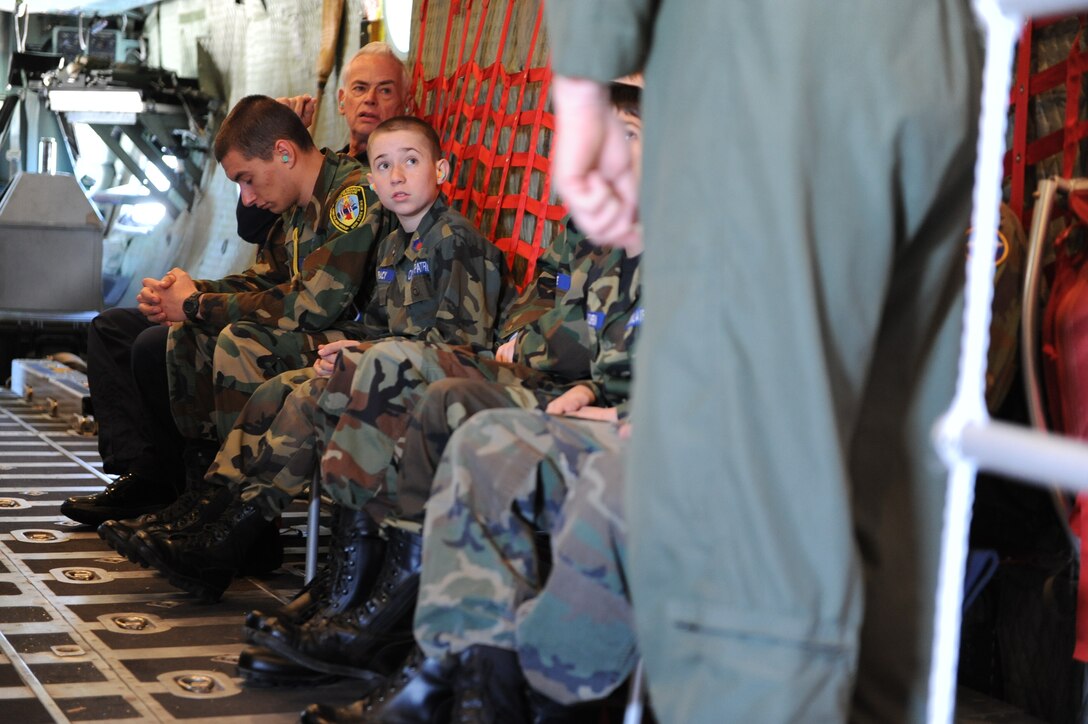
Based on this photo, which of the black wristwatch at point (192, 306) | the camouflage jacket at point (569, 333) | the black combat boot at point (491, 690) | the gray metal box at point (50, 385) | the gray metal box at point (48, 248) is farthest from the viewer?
the gray metal box at point (48, 248)

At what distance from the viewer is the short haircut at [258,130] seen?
3.48m

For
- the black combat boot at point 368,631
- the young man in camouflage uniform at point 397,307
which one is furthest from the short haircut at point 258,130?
the black combat boot at point 368,631

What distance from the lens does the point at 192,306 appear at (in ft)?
11.0

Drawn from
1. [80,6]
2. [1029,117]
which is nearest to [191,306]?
[1029,117]

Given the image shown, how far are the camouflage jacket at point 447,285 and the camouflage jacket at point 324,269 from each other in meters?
0.19

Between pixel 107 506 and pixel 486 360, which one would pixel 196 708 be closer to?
pixel 486 360

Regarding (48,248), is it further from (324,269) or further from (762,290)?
(762,290)

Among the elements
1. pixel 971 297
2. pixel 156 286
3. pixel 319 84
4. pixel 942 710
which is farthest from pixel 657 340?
pixel 319 84

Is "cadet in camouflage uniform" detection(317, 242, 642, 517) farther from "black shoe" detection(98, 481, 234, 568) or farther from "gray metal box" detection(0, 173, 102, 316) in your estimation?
"gray metal box" detection(0, 173, 102, 316)

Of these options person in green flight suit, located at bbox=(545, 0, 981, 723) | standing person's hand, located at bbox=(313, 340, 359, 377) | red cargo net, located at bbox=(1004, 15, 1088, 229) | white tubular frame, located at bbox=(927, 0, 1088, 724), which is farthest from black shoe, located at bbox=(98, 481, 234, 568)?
white tubular frame, located at bbox=(927, 0, 1088, 724)

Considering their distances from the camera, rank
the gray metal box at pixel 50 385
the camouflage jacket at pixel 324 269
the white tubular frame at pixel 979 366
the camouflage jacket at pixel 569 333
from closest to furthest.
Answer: the white tubular frame at pixel 979 366
the camouflage jacket at pixel 569 333
the camouflage jacket at pixel 324 269
the gray metal box at pixel 50 385

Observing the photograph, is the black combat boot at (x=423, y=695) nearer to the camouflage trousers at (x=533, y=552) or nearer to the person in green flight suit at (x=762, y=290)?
the camouflage trousers at (x=533, y=552)

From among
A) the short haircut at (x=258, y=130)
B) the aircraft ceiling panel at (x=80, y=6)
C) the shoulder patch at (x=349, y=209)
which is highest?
the aircraft ceiling panel at (x=80, y=6)

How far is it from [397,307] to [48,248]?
4.78m
